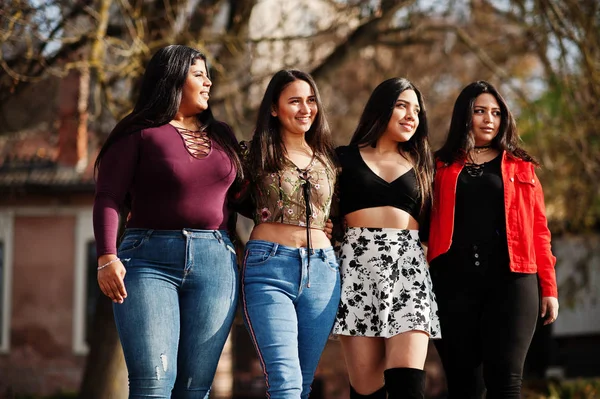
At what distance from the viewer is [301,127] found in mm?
4699

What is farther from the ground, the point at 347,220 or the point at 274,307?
the point at 347,220

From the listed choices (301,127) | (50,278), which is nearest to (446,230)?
(301,127)

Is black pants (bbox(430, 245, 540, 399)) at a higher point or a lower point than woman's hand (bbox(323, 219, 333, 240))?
lower

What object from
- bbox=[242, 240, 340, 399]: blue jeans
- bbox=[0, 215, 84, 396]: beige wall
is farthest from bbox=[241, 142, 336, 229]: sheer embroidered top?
bbox=[0, 215, 84, 396]: beige wall

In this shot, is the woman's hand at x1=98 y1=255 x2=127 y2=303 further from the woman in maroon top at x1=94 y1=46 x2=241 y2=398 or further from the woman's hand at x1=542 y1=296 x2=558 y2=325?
the woman's hand at x1=542 y1=296 x2=558 y2=325

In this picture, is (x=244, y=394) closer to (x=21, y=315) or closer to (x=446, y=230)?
(x=21, y=315)

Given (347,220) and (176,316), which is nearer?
(176,316)

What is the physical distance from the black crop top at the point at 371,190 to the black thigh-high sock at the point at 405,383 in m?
0.88

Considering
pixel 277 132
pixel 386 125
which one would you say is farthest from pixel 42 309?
pixel 386 125

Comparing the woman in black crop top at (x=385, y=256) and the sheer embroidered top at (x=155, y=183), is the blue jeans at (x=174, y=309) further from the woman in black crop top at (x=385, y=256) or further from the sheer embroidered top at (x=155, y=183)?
the woman in black crop top at (x=385, y=256)

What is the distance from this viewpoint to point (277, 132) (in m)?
4.76

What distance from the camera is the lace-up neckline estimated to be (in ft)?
14.1

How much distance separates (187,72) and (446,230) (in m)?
1.65

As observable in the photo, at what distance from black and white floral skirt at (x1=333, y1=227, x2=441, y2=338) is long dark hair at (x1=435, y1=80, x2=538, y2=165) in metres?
0.60
